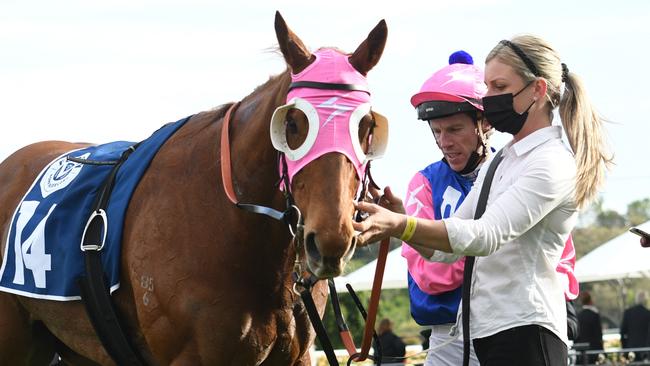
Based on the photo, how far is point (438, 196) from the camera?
4637mm

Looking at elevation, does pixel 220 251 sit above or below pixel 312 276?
above

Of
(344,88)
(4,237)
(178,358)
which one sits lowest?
(178,358)

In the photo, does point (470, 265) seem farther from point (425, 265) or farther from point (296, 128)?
point (296, 128)

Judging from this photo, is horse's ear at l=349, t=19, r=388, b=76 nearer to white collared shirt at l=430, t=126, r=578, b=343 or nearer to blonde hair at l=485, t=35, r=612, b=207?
blonde hair at l=485, t=35, r=612, b=207

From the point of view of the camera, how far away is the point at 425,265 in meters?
4.53

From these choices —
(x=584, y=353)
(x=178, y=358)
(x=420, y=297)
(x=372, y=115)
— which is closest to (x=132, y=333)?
(x=178, y=358)

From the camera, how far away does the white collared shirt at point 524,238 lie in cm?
362

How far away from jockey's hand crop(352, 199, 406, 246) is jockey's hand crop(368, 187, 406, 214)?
1.66 ft

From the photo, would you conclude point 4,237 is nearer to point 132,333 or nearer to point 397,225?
point 132,333

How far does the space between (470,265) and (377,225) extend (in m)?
0.56

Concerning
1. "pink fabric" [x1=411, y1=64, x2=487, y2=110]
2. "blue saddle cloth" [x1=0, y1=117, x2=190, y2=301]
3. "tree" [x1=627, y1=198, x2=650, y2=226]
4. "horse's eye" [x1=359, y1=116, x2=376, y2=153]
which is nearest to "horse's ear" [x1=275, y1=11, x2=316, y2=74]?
"horse's eye" [x1=359, y1=116, x2=376, y2=153]

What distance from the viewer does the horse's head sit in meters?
3.60

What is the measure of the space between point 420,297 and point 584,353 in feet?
33.5

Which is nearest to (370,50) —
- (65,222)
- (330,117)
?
(330,117)
